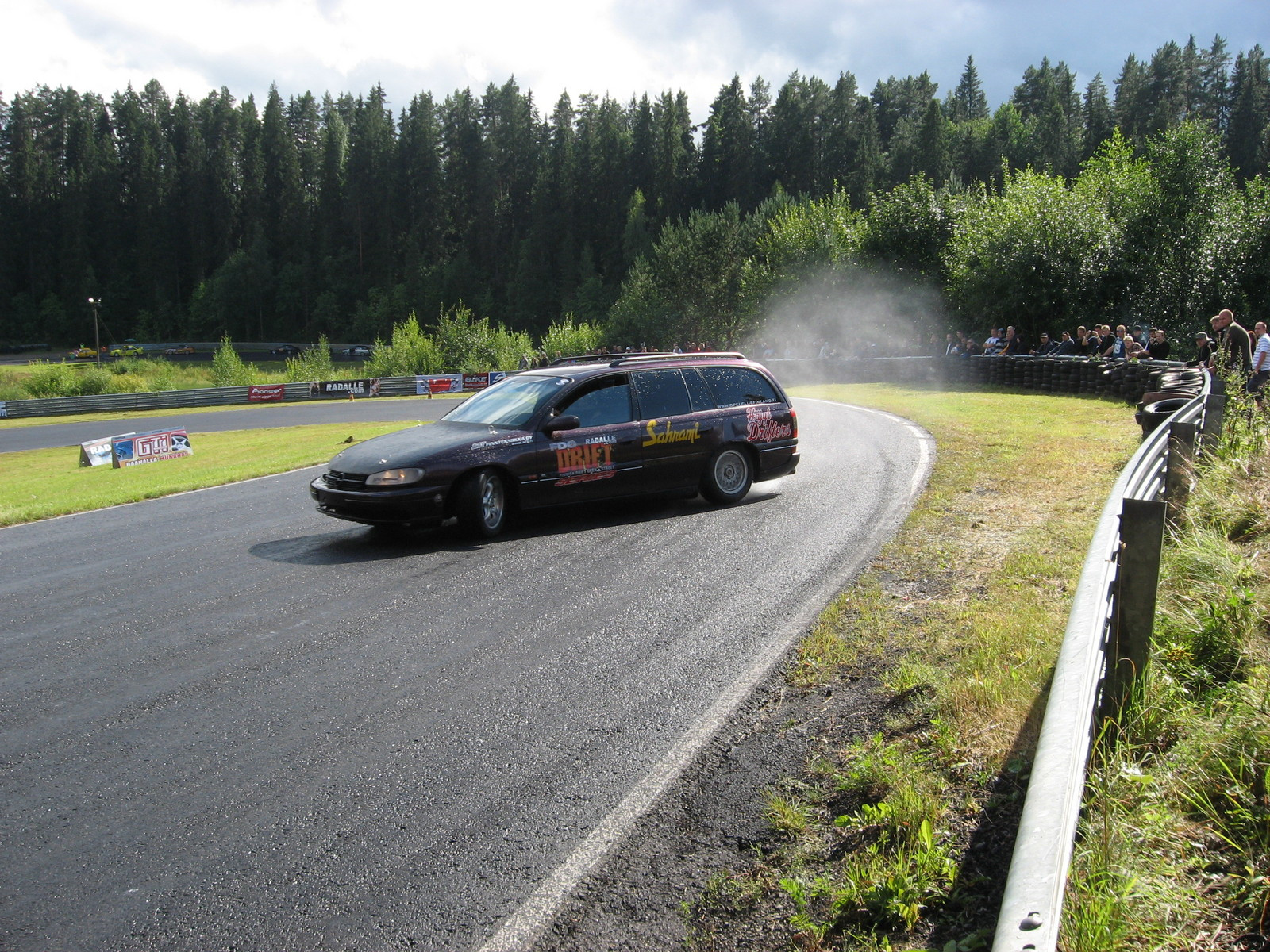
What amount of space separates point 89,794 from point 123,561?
468cm

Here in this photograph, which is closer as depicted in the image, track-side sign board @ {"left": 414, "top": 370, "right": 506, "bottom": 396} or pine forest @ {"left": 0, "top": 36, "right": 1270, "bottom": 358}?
track-side sign board @ {"left": 414, "top": 370, "right": 506, "bottom": 396}

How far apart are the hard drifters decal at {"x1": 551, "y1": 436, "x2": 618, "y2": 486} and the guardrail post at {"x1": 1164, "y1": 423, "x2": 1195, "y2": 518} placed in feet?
16.3

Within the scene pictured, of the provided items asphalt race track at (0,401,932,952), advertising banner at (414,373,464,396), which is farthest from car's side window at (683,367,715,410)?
advertising banner at (414,373,464,396)

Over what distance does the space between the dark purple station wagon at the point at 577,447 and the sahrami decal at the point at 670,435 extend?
1cm

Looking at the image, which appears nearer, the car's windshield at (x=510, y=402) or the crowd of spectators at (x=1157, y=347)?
the car's windshield at (x=510, y=402)

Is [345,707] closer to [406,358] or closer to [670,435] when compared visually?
[670,435]

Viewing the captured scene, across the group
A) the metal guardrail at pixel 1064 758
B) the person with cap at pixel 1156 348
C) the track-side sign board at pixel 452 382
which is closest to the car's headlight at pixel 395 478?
the metal guardrail at pixel 1064 758

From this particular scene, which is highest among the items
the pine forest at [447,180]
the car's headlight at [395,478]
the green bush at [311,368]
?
the pine forest at [447,180]

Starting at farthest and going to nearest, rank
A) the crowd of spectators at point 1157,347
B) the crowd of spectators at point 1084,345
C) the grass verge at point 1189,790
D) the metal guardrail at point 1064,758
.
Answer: the crowd of spectators at point 1084,345, the crowd of spectators at point 1157,347, the grass verge at point 1189,790, the metal guardrail at point 1064,758

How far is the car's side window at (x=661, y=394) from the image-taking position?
1005 centimetres

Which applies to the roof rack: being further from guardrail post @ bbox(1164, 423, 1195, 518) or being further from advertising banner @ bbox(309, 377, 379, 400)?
advertising banner @ bbox(309, 377, 379, 400)

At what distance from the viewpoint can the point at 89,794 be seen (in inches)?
151

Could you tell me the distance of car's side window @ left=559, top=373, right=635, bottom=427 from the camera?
9625 millimetres

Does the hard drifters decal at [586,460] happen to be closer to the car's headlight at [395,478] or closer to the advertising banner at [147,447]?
the car's headlight at [395,478]
